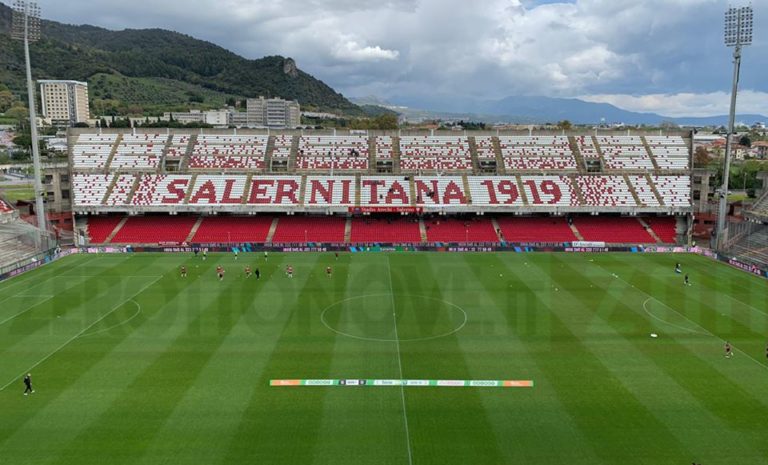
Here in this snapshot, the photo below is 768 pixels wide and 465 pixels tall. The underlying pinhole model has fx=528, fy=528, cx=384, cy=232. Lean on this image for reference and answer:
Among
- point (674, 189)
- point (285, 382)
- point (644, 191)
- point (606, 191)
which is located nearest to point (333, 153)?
point (606, 191)

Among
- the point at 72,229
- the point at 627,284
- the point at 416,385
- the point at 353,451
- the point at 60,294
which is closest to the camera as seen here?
the point at 353,451

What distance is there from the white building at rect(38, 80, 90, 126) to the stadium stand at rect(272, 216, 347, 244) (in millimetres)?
149950

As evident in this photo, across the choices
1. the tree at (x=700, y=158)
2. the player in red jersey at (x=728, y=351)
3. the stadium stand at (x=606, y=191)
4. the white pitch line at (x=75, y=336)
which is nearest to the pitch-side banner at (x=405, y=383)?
the player in red jersey at (x=728, y=351)

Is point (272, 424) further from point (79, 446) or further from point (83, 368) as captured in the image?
point (83, 368)

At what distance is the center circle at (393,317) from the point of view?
88.9 feet

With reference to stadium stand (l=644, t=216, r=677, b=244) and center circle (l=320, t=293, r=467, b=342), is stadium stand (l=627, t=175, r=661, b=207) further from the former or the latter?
center circle (l=320, t=293, r=467, b=342)

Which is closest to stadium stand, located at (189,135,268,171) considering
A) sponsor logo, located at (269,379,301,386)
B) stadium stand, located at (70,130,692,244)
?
stadium stand, located at (70,130,692,244)

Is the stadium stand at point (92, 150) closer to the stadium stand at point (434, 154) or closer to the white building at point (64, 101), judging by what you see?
the stadium stand at point (434, 154)

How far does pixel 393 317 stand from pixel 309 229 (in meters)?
27.2

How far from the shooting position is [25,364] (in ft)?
76.1

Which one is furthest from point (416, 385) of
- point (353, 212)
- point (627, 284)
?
point (353, 212)

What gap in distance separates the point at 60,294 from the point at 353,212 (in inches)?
1130

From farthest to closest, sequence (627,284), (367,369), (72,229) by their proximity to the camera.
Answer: (72,229)
(627,284)
(367,369)

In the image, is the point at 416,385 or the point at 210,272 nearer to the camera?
the point at 416,385
